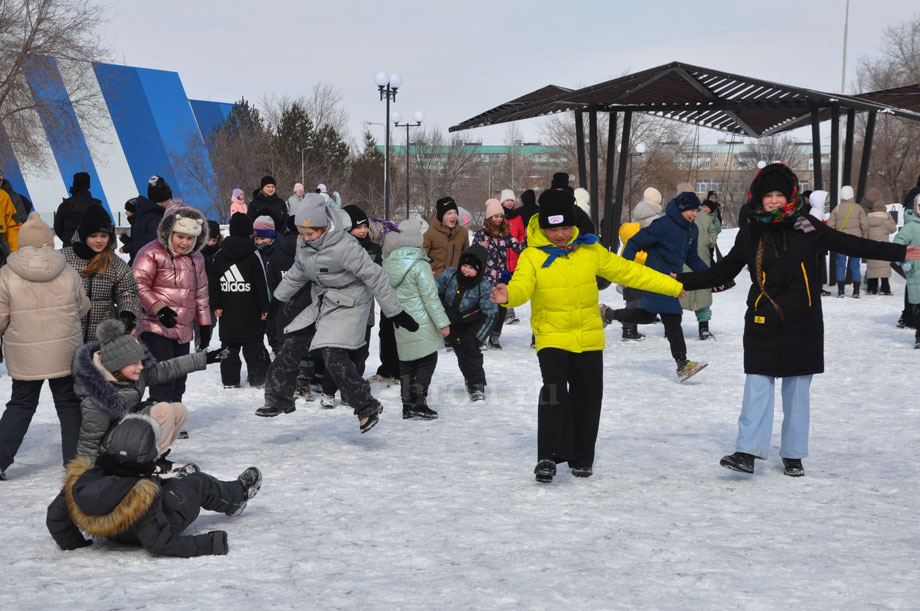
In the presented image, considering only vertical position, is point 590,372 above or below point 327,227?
below

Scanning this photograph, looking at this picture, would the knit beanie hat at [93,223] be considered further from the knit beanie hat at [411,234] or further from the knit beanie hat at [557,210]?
the knit beanie hat at [557,210]

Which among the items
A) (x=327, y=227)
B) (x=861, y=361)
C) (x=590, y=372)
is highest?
(x=327, y=227)

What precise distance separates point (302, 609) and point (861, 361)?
8585 mm

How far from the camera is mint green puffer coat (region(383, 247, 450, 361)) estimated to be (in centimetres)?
808

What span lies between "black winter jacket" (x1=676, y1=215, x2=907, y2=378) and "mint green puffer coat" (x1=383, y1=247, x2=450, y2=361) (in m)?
2.88

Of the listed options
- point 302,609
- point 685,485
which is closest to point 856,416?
point 685,485

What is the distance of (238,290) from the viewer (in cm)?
905

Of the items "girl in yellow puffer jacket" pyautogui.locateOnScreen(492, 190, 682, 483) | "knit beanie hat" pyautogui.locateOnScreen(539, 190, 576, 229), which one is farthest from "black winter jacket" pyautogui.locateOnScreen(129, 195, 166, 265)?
"knit beanie hat" pyautogui.locateOnScreen(539, 190, 576, 229)

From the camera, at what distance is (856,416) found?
8.00 metres

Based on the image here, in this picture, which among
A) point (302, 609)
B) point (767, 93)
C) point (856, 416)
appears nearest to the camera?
point (302, 609)

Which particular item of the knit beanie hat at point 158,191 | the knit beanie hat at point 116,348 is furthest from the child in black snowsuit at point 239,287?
the knit beanie hat at point 116,348

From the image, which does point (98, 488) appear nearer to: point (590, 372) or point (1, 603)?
point (1, 603)

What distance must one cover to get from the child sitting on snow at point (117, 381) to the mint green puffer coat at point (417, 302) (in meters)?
2.50

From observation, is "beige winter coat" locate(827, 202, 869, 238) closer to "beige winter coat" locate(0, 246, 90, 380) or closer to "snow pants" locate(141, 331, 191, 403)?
"snow pants" locate(141, 331, 191, 403)
